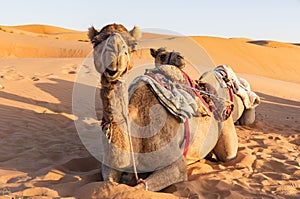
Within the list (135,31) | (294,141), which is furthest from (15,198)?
(294,141)

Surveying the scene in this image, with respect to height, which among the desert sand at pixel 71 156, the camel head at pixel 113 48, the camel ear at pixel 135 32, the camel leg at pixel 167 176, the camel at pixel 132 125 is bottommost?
the desert sand at pixel 71 156

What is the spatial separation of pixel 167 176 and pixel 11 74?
8.74 meters

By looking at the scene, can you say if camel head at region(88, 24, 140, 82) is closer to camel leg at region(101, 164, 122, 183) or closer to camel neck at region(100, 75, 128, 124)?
camel neck at region(100, 75, 128, 124)

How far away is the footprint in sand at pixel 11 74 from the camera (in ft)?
35.3

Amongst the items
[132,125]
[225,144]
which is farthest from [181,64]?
[132,125]

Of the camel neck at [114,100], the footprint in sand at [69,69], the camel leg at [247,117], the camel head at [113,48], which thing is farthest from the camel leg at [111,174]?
the footprint in sand at [69,69]

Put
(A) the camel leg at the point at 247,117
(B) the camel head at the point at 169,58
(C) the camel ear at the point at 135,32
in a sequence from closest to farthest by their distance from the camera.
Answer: (C) the camel ear at the point at 135,32 → (B) the camel head at the point at 169,58 → (A) the camel leg at the point at 247,117

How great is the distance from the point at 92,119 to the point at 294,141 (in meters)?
3.77

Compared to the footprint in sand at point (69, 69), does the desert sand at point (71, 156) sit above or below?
below

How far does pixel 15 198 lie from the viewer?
10.8 ft

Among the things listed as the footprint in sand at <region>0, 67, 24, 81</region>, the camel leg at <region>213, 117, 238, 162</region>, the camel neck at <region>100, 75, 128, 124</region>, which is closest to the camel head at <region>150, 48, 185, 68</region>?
the camel leg at <region>213, 117, 238, 162</region>

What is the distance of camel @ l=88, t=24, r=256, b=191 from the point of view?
9.93ft

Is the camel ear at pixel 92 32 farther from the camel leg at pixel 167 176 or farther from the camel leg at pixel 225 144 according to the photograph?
the camel leg at pixel 225 144

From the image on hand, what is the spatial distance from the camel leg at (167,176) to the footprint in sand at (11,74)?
7.95 m
